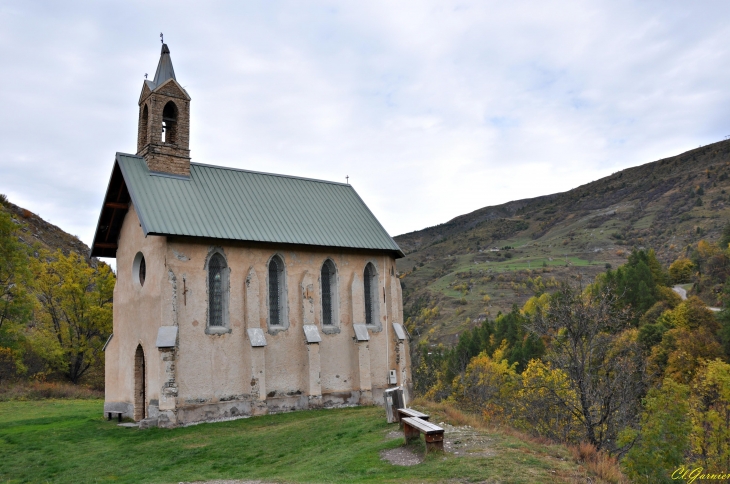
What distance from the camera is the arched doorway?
22.4m

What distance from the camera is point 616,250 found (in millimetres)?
143375

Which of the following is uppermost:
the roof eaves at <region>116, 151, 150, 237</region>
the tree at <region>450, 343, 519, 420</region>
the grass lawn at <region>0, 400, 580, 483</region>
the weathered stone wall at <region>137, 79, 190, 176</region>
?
the weathered stone wall at <region>137, 79, 190, 176</region>

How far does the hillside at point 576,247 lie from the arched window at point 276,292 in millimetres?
83358

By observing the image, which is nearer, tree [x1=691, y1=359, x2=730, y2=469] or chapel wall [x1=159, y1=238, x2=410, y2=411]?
tree [x1=691, y1=359, x2=730, y2=469]

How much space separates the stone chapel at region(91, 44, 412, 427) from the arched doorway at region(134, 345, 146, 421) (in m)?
0.05

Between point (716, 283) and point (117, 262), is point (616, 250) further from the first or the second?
point (117, 262)

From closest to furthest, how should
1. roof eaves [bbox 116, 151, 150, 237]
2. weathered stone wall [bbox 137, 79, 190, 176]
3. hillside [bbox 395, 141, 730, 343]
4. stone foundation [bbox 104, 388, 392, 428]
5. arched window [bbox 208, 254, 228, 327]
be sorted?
stone foundation [bbox 104, 388, 392, 428] < roof eaves [bbox 116, 151, 150, 237] < arched window [bbox 208, 254, 228, 327] < weathered stone wall [bbox 137, 79, 190, 176] < hillside [bbox 395, 141, 730, 343]

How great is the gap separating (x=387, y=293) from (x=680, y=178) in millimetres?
179255

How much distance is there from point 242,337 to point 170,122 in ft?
31.7

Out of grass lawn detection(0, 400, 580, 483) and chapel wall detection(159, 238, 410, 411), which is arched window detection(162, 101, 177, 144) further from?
grass lawn detection(0, 400, 580, 483)

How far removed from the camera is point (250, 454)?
15875 millimetres

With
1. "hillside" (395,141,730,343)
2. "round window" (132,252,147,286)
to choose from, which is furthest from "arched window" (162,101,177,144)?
"hillside" (395,141,730,343)

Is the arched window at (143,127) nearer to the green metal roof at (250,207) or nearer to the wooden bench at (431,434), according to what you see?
the green metal roof at (250,207)

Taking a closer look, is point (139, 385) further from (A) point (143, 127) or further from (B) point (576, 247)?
(B) point (576, 247)
